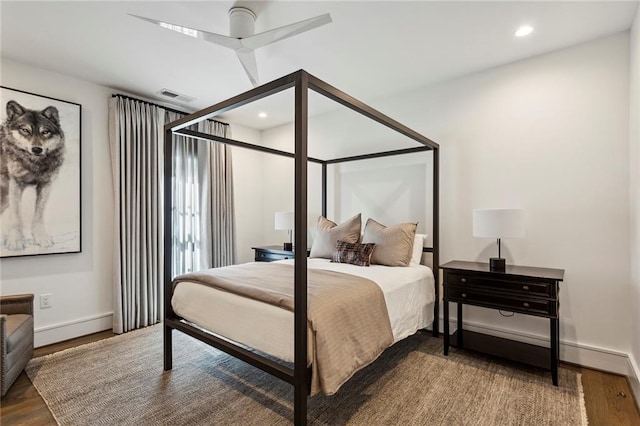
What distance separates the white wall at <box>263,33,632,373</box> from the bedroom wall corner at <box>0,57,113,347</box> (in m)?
3.70

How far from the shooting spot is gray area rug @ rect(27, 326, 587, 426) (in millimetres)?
1905

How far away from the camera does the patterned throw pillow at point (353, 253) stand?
3.03 meters

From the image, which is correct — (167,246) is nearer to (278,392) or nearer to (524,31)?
(278,392)

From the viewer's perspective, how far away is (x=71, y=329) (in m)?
3.19

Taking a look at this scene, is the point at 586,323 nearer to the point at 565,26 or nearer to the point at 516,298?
the point at 516,298

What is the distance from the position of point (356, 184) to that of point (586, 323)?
2.61 meters

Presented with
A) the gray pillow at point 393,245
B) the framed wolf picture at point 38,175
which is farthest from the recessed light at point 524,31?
the framed wolf picture at point 38,175

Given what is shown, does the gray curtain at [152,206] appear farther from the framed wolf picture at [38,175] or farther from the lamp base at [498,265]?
the lamp base at [498,265]

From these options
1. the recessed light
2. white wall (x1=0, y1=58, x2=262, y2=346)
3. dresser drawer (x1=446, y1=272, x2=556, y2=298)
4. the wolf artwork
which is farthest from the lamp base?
the wolf artwork

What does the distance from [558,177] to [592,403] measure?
5.64 ft

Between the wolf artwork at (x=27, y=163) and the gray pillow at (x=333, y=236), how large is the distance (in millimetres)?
2666

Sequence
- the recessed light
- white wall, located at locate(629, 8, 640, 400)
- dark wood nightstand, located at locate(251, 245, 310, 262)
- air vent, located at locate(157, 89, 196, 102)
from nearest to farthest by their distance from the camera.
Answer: white wall, located at locate(629, 8, 640, 400), the recessed light, air vent, located at locate(157, 89, 196, 102), dark wood nightstand, located at locate(251, 245, 310, 262)

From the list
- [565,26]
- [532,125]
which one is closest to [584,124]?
[532,125]

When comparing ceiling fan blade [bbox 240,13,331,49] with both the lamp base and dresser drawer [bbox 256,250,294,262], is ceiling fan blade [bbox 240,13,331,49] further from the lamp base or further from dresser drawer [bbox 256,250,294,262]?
dresser drawer [bbox 256,250,294,262]
